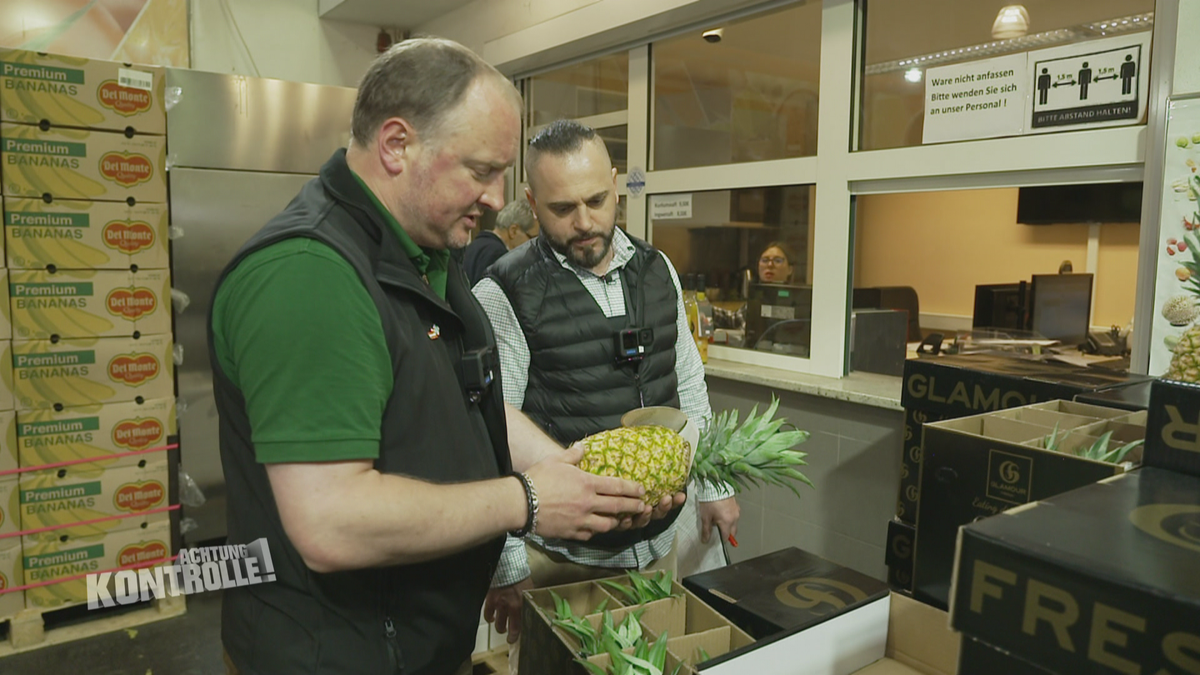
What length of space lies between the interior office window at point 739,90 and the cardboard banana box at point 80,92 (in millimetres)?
2385

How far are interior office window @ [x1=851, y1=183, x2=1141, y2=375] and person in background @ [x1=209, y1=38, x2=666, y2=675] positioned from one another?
237 centimetres

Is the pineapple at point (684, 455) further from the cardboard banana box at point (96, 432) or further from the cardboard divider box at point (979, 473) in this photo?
the cardboard banana box at point (96, 432)

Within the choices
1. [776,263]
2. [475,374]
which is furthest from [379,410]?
[776,263]

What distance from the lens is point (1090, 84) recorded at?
7.95 ft

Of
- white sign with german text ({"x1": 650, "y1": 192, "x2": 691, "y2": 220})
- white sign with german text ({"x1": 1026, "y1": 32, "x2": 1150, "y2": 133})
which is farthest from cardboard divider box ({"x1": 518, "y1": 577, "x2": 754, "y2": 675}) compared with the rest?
white sign with german text ({"x1": 650, "y1": 192, "x2": 691, "y2": 220})

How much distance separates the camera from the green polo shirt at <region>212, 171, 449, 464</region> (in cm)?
97

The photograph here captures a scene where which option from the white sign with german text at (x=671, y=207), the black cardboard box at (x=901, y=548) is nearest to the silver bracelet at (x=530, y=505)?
the black cardboard box at (x=901, y=548)

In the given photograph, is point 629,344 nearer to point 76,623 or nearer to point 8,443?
point 8,443

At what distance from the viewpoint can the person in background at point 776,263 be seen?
11.6 ft

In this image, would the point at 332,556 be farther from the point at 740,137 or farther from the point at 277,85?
the point at 277,85

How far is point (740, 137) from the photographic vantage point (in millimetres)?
3764

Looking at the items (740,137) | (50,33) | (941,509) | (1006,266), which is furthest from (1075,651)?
(1006,266)

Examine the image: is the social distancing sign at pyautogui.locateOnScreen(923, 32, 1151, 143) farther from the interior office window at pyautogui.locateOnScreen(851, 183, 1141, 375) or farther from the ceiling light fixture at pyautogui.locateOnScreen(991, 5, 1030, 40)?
the interior office window at pyautogui.locateOnScreen(851, 183, 1141, 375)

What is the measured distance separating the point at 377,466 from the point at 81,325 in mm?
Answer: 2860
